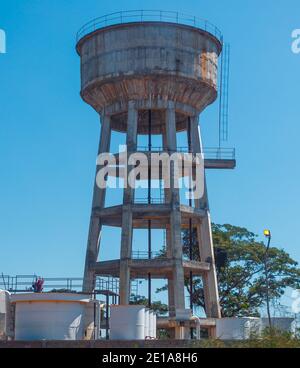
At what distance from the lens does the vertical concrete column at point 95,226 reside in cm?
5162

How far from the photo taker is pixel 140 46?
171ft

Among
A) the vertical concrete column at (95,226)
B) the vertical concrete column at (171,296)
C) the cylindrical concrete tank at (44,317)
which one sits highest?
the vertical concrete column at (95,226)

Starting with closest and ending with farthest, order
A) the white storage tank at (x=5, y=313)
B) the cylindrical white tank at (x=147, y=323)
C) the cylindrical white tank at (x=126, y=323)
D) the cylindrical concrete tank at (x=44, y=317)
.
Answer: the cylindrical concrete tank at (x=44, y=317)
the white storage tank at (x=5, y=313)
the cylindrical white tank at (x=126, y=323)
the cylindrical white tank at (x=147, y=323)

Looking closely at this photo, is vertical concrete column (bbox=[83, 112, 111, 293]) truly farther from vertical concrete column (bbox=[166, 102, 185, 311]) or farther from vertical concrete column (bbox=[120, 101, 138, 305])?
vertical concrete column (bbox=[166, 102, 185, 311])

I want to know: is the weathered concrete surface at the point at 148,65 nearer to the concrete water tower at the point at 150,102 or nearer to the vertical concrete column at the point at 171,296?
the concrete water tower at the point at 150,102

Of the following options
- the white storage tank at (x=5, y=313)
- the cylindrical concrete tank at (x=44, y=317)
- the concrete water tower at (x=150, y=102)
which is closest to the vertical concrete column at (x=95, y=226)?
the concrete water tower at (x=150, y=102)

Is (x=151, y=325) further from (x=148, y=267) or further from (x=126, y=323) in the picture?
(x=148, y=267)

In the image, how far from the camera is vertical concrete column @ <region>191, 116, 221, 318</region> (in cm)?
5234

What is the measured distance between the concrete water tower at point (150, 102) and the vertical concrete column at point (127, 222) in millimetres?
60

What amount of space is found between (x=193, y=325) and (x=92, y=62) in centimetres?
1820

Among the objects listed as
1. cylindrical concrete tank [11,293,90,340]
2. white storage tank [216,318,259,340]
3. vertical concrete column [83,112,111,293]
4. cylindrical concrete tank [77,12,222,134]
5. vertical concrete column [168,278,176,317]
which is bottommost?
cylindrical concrete tank [11,293,90,340]

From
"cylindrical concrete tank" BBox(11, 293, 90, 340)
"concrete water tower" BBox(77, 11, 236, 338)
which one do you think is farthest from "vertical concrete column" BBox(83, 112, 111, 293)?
"cylindrical concrete tank" BBox(11, 293, 90, 340)

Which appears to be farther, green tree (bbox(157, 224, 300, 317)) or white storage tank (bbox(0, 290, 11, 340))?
green tree (bbox(157, 224, 300, 317))

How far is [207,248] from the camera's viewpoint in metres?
53.5
